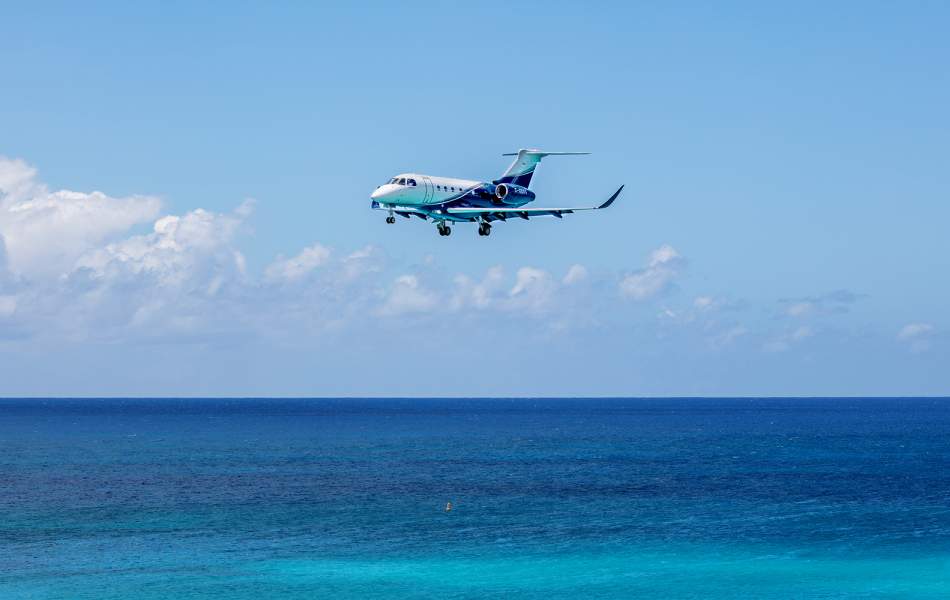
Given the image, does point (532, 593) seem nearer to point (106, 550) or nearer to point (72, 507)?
point (106, 550)

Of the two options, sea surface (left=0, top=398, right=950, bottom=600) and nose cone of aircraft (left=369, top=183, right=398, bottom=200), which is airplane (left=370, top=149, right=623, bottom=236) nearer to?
nose cone of aircraft (left=369, top=183, right=398, bottom=200)

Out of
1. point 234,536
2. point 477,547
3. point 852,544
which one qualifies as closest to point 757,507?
point 852,544

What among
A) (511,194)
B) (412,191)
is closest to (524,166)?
(511,194)

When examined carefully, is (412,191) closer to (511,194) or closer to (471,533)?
(511,194)

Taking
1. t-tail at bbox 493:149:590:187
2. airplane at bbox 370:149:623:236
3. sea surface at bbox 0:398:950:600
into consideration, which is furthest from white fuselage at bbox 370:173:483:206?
sea surface at bbox 0:398:950:600

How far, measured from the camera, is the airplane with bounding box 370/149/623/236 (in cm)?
7944

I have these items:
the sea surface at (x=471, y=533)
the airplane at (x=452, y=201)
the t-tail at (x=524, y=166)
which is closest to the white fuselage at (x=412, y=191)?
the airplane at (x=452, y=201)

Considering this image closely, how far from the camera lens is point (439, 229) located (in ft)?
267

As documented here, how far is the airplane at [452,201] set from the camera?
79.4 metres

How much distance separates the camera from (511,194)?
8806 centimetres

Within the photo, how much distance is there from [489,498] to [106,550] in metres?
49.1

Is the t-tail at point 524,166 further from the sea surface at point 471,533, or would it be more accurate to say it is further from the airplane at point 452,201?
the sea surface at point 471,533

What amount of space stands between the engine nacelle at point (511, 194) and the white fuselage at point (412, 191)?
5.55 meters

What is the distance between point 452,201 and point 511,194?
6878 mm
